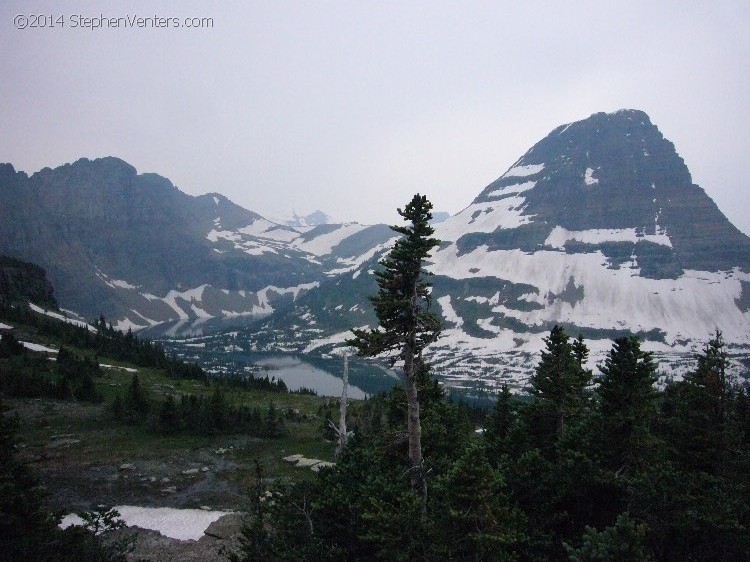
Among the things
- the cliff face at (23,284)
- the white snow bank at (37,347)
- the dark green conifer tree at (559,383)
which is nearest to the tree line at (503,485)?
the dark green conifer tree at (559,383)

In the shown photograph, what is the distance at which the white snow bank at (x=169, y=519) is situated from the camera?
94.7ft

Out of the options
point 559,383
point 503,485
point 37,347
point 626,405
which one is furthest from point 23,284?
point 626,405

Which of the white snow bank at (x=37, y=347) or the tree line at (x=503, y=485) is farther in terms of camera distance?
the white snow bank at (x=37, y=347)

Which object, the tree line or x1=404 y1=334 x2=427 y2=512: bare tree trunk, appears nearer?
the tree line

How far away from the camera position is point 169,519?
100 feet

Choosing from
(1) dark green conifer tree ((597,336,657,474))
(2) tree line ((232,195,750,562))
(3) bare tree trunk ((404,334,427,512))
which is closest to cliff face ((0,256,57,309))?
(2) tree line ((232,195,750,562))

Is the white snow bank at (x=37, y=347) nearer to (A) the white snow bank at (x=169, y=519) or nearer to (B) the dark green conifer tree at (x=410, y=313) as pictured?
(A) the white snow bank at (x=169, y=519)

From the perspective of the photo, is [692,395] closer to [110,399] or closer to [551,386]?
[551,386]

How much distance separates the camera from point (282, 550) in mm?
16109

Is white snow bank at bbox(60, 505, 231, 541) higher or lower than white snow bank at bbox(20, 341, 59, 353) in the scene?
lower

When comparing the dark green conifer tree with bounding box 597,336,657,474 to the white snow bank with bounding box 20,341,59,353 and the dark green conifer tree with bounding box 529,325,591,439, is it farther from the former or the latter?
the white snow bank with bounding box 20,341,59,353

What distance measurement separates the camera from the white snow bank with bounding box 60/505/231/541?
28875 mm

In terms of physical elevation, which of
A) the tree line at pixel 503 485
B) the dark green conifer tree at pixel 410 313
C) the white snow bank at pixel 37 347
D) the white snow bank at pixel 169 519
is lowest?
the white snow bank at pixel 169 519

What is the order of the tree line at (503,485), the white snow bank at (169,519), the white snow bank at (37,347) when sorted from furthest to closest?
the white snow bank at (37,347), the white snow bank at (169,519), the tree line at (503,485)
